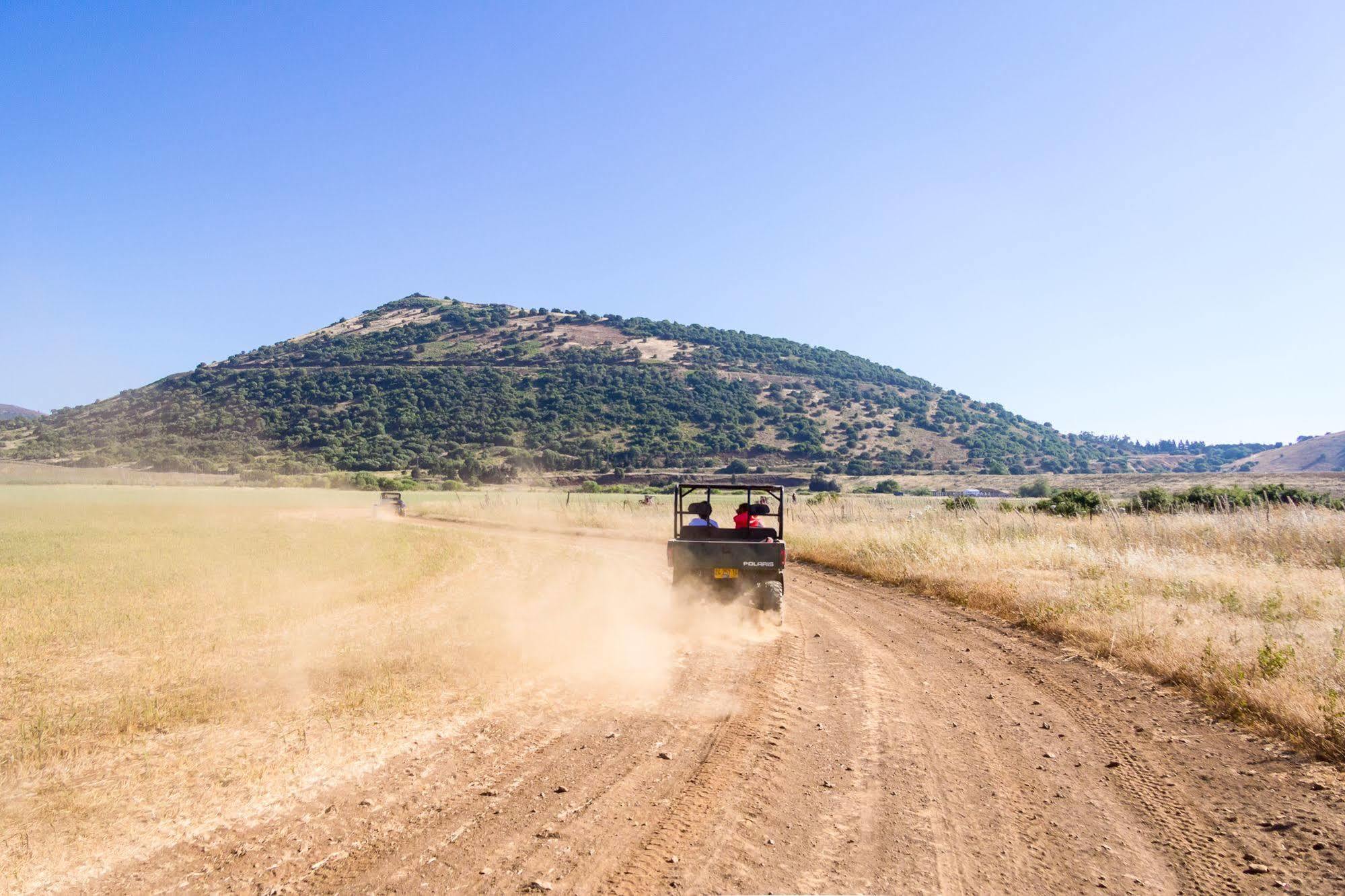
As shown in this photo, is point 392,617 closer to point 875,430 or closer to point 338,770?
point 338,770

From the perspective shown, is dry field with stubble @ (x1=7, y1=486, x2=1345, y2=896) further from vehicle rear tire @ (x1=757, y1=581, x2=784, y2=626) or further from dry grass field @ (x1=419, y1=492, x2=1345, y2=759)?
vehicle rear tire @ (x1=757, y1=581, x2=784, y2=626)

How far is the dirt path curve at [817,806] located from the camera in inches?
162

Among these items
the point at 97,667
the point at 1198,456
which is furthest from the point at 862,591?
the point at 1198,456

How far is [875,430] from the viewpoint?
98.9 m

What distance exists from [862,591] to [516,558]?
11.7 metres

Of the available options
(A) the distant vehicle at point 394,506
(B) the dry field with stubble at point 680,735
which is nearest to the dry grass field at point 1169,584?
(B) the dry field with stubble at point 680,735

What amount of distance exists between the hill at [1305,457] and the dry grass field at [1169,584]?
73.2 meters

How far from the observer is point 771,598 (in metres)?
12.2

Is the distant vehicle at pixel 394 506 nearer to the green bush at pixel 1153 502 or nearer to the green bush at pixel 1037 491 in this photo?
the green bush at pixel 1153 502

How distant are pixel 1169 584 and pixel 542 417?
296 feet

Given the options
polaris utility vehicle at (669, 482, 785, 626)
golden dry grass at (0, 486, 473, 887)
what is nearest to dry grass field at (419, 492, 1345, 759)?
polaris utility vehicle at (669, 482, 785, 626)

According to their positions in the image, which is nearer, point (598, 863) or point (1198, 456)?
point (598, 863)

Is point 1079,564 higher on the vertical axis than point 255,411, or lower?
lower

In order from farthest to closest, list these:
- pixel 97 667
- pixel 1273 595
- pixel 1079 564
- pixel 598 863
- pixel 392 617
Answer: pixel 1079 564 → pixel 392 617 → pixel 1273 595 → pixel 97 667 → pixel 598 863
